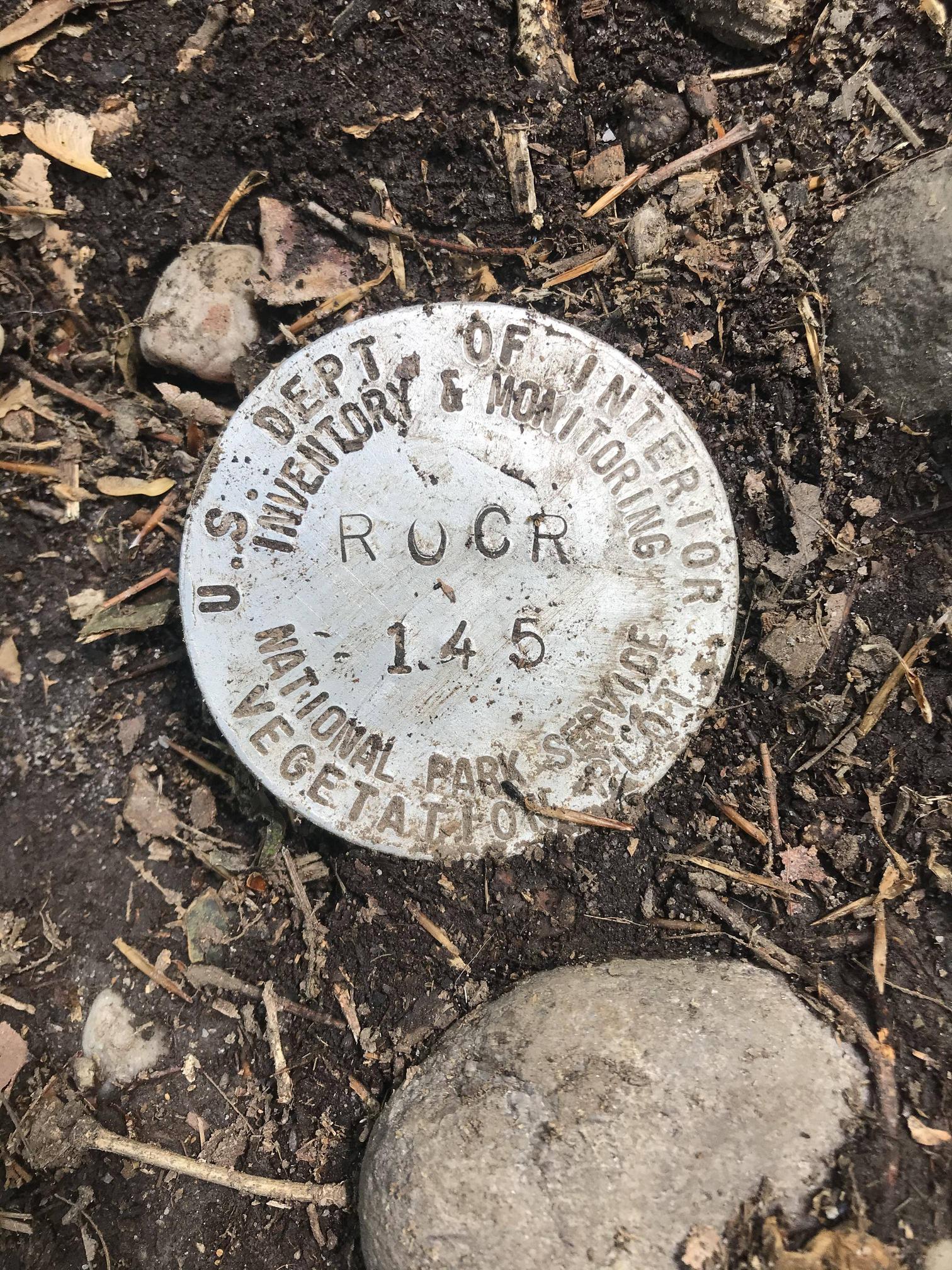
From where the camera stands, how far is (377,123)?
1.75 m

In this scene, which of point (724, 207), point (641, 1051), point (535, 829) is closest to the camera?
point (641, 1051)

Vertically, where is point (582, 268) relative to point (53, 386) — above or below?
above

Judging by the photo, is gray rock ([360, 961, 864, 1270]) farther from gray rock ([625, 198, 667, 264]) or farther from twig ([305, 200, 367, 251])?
twig ([305, 200, 367, 251])

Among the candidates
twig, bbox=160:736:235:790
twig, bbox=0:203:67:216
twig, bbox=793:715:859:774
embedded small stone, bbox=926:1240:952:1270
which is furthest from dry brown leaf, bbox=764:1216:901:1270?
twig, bbox=0:203:67:216

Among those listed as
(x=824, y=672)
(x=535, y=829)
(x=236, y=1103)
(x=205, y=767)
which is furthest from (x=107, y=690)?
(x=824, y=672)

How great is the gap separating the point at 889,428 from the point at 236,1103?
6.79 ft

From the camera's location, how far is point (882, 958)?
1.52m

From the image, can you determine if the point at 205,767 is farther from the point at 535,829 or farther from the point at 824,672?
the point at 824,672

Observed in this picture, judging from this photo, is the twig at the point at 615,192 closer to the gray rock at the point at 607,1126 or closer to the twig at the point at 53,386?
the twig at the point at 53,386

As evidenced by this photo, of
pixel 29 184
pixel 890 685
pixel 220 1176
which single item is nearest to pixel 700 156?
pixel 890 685

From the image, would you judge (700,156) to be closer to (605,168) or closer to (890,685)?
(605,168)

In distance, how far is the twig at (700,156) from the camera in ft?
5.68

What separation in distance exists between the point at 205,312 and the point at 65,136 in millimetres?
559

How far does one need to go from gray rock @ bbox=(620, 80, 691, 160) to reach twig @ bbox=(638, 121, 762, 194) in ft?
0.17
